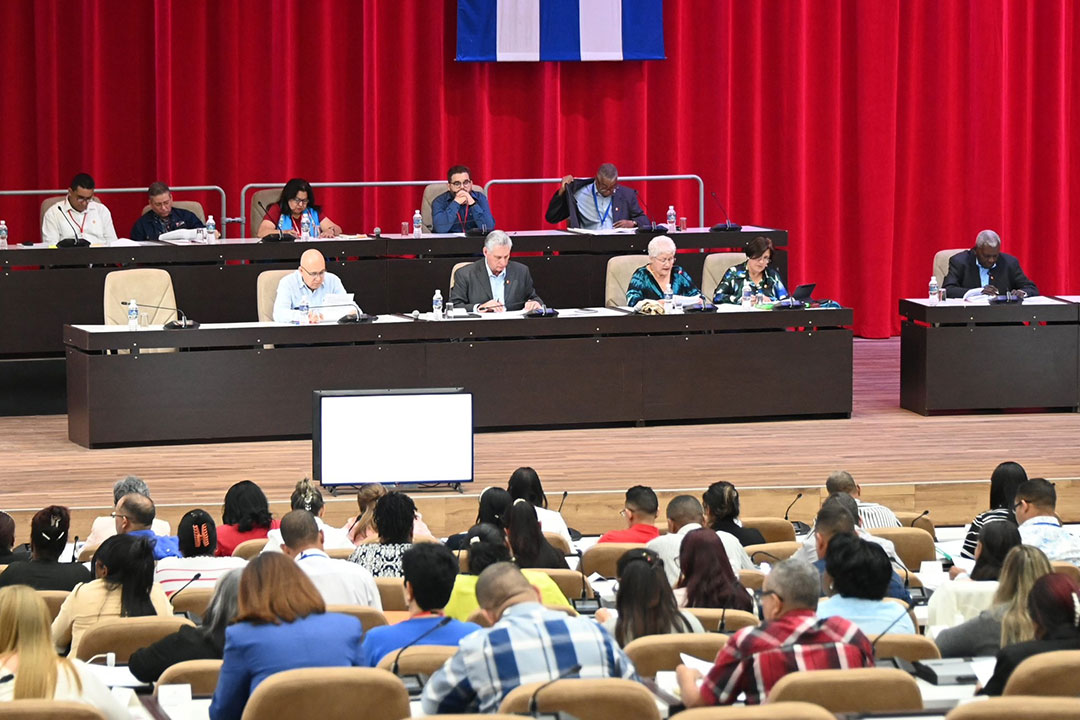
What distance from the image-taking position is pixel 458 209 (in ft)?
35.6

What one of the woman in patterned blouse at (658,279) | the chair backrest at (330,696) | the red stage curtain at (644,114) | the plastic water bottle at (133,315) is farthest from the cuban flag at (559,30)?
the chair backrest at (330,696)

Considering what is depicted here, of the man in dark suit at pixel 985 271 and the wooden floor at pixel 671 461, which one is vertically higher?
the man in dark suit at pixel 985 271

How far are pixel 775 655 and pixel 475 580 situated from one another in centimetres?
137

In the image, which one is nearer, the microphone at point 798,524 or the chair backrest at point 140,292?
the microphone at point 798,524

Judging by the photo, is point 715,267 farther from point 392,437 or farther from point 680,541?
point 680,541

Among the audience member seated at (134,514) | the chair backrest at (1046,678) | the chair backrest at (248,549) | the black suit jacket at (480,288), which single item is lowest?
the chair backrest at (248,549)

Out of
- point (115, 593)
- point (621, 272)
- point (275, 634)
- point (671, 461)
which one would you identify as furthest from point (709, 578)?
point (621, 272)

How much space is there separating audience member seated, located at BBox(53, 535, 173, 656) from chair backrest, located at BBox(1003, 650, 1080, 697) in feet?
7.95

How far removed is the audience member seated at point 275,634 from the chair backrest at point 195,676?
0.15 metres

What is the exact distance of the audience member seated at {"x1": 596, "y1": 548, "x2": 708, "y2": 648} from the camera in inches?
167

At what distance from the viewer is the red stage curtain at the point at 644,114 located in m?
12.5

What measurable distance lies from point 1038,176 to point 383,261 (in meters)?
6.52

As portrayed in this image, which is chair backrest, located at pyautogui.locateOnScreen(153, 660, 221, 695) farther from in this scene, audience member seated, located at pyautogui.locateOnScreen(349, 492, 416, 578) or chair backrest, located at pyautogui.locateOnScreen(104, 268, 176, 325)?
chair backrest, located at pyautogui.locateOnScreen(104, 268, 176, 325)

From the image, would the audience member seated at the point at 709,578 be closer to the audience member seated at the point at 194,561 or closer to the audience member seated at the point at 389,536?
the audience member seated at the point at 389,536
